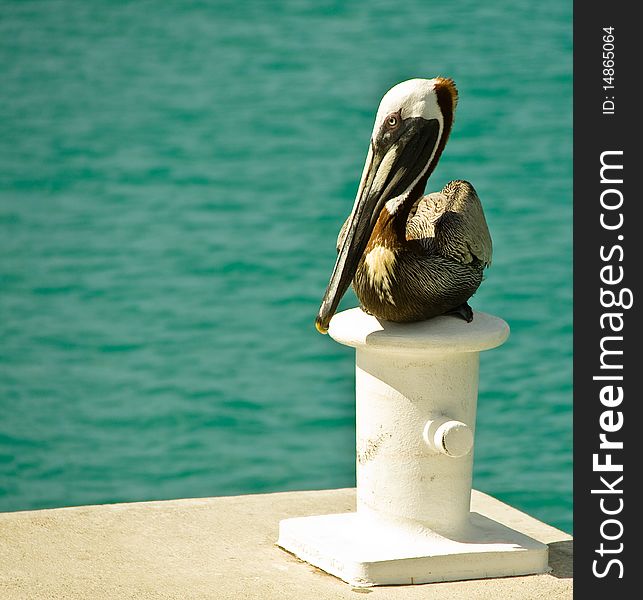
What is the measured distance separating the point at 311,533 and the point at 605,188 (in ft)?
4.34

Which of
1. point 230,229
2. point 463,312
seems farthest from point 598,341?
point 230,229

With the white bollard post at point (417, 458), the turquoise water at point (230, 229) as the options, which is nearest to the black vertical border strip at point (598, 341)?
the white bollard post at point (417, 458)

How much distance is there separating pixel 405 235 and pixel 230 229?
6.68 m

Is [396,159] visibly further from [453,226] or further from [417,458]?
[417,458]

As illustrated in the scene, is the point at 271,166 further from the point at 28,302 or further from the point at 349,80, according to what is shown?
the point at 28,302

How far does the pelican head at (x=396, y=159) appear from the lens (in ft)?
11.8

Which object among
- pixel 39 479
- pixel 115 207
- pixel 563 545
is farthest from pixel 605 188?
pixel 115 207

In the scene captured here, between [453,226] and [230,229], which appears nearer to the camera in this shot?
[453,226]

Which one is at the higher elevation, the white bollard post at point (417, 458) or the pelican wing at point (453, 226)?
the pelican wing at point (453, 226)

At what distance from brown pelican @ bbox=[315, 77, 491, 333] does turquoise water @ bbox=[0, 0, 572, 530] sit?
335 centimetres

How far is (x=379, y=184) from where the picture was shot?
12.0ft

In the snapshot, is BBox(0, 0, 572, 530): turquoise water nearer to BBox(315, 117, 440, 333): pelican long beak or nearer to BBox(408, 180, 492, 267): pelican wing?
BBox(408, 180, 492, 267): pelican wing

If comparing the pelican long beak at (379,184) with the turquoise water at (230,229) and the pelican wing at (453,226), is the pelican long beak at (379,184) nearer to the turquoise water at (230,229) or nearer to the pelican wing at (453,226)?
the pelican wing at (453,226)

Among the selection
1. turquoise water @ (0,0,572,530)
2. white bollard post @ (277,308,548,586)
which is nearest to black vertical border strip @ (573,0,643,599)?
white bollard post @ (277,308,548,586)
